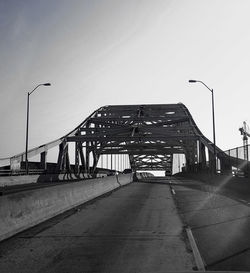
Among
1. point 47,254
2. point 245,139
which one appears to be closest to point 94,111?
point 245,139

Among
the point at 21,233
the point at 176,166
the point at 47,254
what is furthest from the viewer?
the point at 176,166

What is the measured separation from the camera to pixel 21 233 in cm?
917

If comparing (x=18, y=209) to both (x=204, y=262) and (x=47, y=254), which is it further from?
(x=204, y=262)

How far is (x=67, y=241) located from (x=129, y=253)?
5.78 ft

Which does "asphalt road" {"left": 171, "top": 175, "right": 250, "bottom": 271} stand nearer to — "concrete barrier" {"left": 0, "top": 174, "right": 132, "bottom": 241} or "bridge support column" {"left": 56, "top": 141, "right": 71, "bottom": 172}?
"concrete barrier" {"left": 0, "top": 174, "right": 132, "bottom": 241}

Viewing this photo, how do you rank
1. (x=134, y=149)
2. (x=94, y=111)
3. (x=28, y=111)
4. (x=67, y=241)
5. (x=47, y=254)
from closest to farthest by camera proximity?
(x=47, y=254) → (x=67, y=241) → (x=28, y=111) → (x=94, y=111) → (x=134, y=149)

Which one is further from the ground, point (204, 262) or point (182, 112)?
point (182, 112)

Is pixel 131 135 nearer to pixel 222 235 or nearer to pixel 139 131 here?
pixel 139 131

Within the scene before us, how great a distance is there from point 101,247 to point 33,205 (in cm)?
388

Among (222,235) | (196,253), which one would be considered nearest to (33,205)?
(222,235)

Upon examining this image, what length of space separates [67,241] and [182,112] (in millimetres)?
77844

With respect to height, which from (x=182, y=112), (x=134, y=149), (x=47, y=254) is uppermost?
(x=182, y=112)

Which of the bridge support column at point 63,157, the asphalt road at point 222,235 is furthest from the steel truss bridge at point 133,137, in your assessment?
the asphalt road at point 222,235

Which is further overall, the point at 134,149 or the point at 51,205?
the point at 134,149
